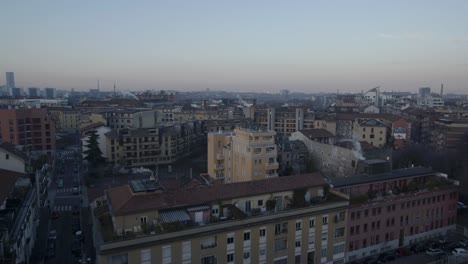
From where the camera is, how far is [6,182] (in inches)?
688

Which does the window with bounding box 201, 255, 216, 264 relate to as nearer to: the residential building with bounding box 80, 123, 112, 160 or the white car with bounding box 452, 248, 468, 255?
the white car with bounding box 452, 248, 468, 255

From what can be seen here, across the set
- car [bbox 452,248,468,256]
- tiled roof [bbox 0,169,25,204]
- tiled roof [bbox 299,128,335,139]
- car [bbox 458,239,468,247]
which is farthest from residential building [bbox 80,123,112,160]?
car [bbox 458,239,468,247]

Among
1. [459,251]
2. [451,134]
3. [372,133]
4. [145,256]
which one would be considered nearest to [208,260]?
[145,256]

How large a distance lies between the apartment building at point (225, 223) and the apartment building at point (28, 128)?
27390 mm

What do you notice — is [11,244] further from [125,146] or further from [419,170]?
[125,146]

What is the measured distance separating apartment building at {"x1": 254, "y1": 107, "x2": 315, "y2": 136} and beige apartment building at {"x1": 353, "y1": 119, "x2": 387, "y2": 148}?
10078 mm

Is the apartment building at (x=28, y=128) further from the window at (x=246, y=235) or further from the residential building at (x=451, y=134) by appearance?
the residential building at (x=451, y=134)

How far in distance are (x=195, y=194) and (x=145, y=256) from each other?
315 centimetres

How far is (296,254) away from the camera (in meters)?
15.1

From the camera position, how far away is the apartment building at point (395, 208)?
1714 centimetres

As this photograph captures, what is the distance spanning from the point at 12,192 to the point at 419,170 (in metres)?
21.7

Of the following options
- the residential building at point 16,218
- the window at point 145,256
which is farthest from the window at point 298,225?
the residential building at point 16,218

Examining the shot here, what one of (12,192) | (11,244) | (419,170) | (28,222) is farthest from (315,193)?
Result: (12,192)

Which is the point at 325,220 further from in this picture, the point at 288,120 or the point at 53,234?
the point at 288,120
